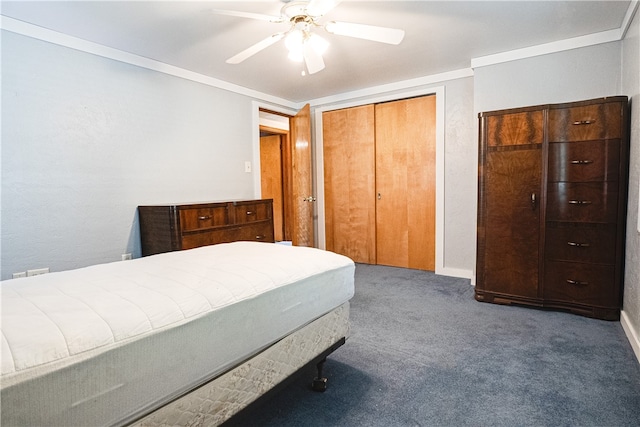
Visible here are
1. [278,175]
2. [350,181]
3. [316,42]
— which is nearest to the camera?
[316,42]

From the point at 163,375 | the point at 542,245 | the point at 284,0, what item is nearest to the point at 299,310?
the point at 163,375

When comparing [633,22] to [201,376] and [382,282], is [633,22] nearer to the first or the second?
[382,282]

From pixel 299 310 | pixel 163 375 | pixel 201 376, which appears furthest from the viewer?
pixel 299 310

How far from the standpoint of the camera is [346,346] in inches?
84.3

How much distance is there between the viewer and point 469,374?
70.5 inches

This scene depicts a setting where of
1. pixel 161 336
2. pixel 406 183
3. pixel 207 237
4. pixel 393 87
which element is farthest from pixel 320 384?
pixel 393 87

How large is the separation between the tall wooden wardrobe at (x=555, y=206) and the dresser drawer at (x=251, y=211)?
2100mm

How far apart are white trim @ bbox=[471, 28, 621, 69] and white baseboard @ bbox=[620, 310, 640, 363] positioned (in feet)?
7.08

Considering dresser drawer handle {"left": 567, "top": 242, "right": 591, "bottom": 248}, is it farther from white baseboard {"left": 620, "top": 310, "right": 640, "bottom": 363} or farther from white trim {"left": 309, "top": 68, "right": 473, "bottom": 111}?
white trim {"left": 309, "top": 68, "right": 473, "bottom": 111}

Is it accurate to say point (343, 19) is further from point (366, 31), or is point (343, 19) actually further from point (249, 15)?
point (249, 15)

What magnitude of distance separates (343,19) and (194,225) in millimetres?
2012

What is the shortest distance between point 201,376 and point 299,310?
0.44 m

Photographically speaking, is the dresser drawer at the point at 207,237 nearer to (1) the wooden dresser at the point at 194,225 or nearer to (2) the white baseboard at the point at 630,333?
(1) the wooden dresser at the point at 194,225

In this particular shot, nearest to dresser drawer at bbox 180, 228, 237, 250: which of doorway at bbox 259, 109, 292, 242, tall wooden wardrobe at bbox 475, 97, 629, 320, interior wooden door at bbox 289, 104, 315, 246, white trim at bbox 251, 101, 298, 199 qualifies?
white trim at bbox 251, 101, 298, 199
